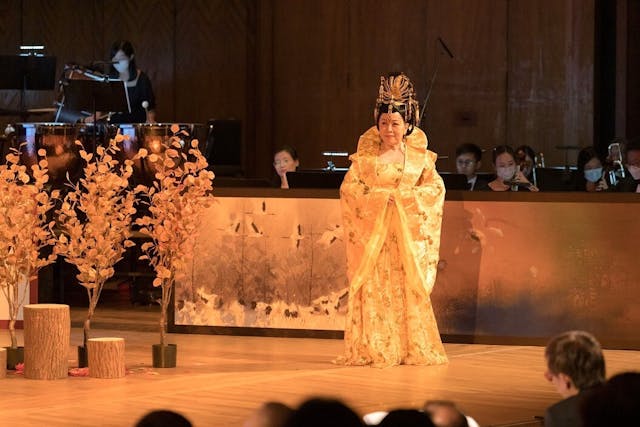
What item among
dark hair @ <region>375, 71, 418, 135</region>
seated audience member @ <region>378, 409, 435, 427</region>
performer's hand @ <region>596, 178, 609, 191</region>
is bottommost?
seated audience member @ <region>378, 409, 435, 427</region>

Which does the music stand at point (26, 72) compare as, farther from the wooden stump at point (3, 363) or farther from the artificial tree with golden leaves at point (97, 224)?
the wooden stump at point (3, 363)

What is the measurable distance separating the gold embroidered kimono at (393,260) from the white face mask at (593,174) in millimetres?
3026

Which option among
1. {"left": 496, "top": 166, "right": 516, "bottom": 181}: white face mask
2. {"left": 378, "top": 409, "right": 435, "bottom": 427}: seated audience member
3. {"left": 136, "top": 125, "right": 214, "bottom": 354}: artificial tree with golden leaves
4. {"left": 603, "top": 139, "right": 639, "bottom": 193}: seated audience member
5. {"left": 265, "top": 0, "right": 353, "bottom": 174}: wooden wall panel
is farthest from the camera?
{"left": 265, "top": 0, "right": 353, "bottom": 174}: wooden wall panel

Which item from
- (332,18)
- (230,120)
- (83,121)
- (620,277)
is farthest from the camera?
(332,18)

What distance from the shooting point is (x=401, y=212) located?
323 inches

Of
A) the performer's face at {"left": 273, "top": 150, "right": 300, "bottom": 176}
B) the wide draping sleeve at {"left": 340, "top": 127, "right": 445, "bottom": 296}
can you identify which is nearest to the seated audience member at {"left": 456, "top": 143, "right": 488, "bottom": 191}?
the performer's face at {"left": 273, "top": 150, "right": 300, "bottom": 176}

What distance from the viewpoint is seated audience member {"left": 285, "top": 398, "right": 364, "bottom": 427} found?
2.93 meters

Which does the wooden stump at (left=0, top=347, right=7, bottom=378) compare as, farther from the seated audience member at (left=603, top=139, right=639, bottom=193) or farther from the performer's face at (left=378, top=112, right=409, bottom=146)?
the seated audience member at (left=603, top=139, right=639, bottom=193)

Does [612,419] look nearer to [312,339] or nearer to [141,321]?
[312,339]

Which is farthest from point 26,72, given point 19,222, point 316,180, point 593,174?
point 593,174

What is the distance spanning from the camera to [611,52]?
13016 millimetres

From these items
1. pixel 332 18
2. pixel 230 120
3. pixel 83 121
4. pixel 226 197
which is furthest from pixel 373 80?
pixel 226 197

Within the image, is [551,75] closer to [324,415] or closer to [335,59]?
[335,59]

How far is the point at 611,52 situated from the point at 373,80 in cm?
214
